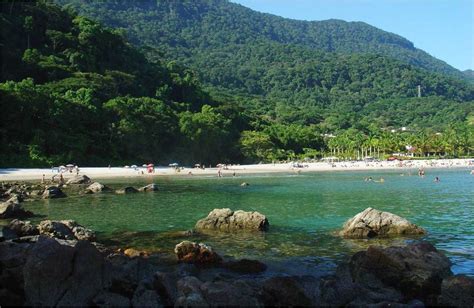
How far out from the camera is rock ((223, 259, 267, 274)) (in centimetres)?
1376

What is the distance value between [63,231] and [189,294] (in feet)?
32.2

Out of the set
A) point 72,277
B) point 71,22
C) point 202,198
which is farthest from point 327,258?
point 71,22

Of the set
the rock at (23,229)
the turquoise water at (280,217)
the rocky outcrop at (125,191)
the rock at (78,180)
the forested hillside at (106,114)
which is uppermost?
the forested hillside at (106,114)

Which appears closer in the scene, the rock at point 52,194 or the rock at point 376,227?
the rock at point 376,227

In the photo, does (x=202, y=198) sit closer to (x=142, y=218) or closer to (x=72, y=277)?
(x=142, y=218)

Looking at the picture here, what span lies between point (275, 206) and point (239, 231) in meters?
11.4

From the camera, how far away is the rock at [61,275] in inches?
355

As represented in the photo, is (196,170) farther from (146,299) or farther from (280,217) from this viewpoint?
(146,299)

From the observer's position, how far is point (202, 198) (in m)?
37.6

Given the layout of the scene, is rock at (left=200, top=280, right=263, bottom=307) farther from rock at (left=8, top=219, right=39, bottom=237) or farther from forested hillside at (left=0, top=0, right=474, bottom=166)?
forested hillside at (left=0, top=0, right=474, bottom=166)

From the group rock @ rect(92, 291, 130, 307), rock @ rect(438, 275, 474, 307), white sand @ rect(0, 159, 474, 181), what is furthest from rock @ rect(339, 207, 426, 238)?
white sand @ rect(0, 159, 474, 181)

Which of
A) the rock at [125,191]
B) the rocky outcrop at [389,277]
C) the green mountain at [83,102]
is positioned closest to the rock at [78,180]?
the rock at [125,191]

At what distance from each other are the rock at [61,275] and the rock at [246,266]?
494 cm

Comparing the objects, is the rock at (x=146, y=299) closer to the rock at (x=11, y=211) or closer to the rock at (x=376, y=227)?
the rock at (x=376, y=227)
